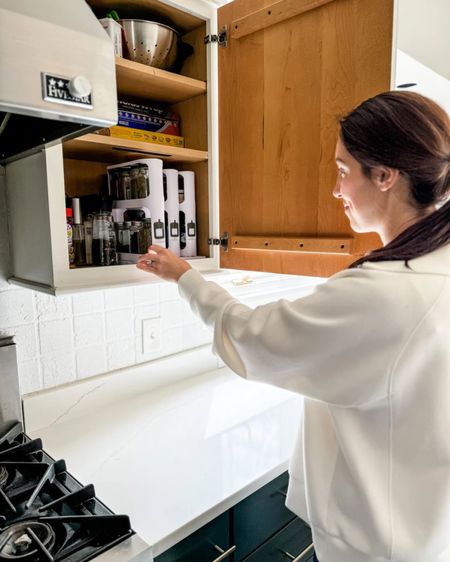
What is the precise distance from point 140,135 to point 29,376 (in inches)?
28.9

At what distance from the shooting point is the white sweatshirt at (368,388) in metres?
0.62

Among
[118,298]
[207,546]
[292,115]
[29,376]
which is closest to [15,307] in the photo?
[29,376]

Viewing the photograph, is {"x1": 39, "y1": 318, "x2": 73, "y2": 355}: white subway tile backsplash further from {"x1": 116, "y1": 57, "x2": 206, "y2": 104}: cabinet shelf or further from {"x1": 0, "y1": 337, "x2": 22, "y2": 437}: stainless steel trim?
{"x1": 116, "y1": 57, "x2": 206, "y2": 104}: cabinet shelf

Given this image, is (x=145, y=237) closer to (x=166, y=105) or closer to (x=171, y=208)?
(x=171, y=208)

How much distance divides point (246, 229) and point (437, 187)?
51 centimetres

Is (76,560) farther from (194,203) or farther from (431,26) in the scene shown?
(431,26)

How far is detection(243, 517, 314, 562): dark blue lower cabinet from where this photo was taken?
3.16 ft

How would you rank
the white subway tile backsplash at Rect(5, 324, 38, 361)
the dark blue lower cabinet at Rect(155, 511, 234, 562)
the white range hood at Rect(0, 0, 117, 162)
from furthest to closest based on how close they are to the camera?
the white subway tile backsplash at Rect(5, 324, 38, 361), the dark blue lower cabinet at Rect(155, 511, 234, 562), the white range hood at Rect(0, 0, 117, 162)

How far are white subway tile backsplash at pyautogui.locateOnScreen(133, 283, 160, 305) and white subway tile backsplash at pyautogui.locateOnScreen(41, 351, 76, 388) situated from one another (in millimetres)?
274

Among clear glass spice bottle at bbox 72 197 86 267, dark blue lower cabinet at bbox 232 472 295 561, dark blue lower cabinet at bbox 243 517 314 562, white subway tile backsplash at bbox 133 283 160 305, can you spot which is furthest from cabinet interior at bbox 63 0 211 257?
dark blue lower cabinet at bbox 243 517 314 562

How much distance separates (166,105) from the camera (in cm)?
130

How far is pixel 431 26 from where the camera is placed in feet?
4.49

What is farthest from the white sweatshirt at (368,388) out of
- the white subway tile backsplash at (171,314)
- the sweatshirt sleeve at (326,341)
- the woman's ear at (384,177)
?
the white subway tile backsplash at (171,314)

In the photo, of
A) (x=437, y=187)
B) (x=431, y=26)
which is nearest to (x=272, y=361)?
(x=437, y=187)
